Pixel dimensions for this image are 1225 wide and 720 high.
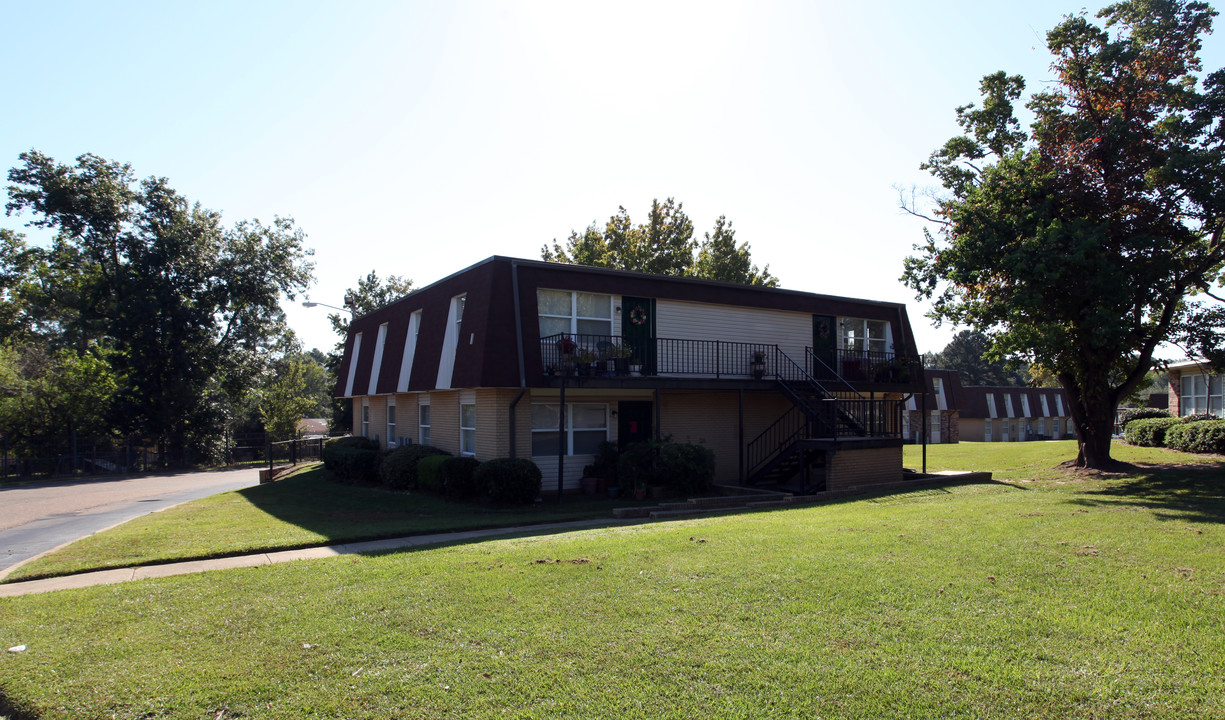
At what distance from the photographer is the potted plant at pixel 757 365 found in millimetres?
19844

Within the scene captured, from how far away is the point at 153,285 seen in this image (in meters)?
35.8

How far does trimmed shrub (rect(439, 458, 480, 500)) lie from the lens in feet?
53.5

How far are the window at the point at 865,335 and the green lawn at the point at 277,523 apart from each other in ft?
36.3

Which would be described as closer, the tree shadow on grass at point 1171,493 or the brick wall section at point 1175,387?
the tree shadow on grass at point 1171,493

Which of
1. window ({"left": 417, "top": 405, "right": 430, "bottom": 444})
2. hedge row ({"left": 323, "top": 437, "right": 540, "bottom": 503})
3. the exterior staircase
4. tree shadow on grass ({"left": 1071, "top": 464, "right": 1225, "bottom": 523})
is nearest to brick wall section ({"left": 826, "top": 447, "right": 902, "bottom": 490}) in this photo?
the exterior staircase

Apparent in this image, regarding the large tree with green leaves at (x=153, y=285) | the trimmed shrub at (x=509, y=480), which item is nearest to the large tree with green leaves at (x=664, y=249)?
the large tree with green leaves at (x=153, y=285)

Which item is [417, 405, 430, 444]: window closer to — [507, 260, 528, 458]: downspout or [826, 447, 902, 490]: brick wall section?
[507, 260, 528, 458]: downspout

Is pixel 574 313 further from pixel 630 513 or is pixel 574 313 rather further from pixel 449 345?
pixel 630 513

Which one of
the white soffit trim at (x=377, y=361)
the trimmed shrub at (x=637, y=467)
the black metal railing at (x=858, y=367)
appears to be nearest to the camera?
the trimmed shrub at (x=637, y=467)

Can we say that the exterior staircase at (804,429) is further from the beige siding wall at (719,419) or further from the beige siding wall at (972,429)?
the beige siding wall at (972,429)

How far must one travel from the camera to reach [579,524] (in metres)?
13.1

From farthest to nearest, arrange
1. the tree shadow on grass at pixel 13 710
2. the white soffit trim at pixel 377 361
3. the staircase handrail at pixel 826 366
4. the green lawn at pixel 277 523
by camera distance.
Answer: the white soffit trim at pixel 377 361 < the staircase handrail at pixel 826 366 < the green lawn at pixel 277 523 < the tree shadow on grass at pixel 13 710

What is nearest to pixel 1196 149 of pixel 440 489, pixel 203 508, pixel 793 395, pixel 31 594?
pixel 793 395

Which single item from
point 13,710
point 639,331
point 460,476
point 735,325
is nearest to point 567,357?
point 639,331
